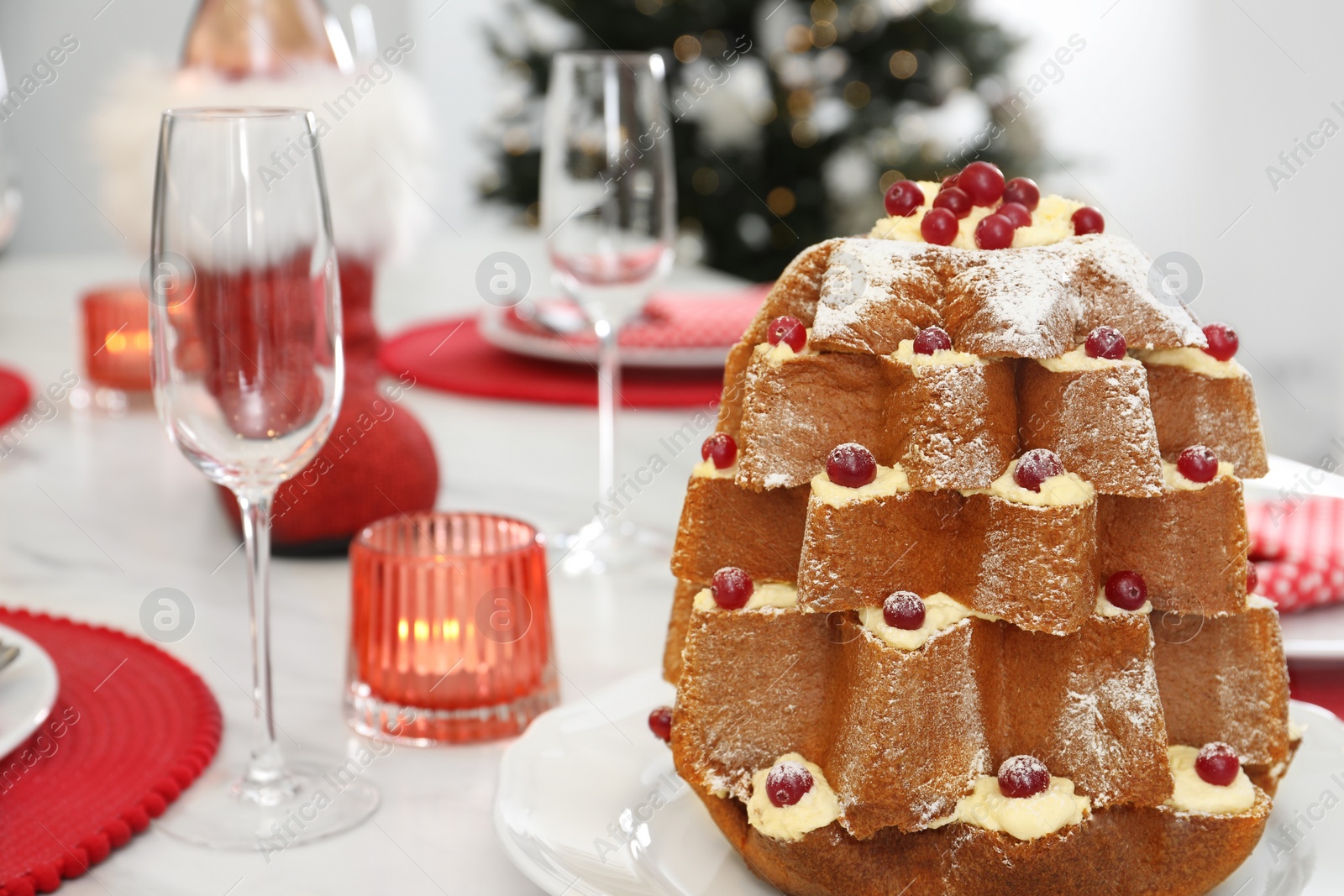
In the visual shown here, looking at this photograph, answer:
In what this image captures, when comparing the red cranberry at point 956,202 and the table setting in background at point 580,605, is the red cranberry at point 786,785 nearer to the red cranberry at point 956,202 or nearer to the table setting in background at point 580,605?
the table setting in background at point 580,605

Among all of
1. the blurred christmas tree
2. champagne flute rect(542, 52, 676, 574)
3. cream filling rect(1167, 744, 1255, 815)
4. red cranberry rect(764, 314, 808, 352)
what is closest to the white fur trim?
champagne flute rect(542, 52, 676, 574)

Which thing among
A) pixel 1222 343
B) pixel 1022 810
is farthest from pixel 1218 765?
pixel 1222 343

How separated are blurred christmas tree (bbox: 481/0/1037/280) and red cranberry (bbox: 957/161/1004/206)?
336 cm

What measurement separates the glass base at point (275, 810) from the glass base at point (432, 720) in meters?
0.05

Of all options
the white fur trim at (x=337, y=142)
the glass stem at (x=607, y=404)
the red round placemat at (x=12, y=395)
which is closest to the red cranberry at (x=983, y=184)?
the glass stem at (x=607, y=404)

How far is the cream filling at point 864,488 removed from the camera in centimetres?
72

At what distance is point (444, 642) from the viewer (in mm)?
1017

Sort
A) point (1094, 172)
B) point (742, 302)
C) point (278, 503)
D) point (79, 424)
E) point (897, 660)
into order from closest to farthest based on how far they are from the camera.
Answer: point (897, 660), point (278, 503), point (79, 424), point (742, 302), point (1094, 172)

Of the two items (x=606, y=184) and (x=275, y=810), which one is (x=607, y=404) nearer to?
(x=606, y=184)

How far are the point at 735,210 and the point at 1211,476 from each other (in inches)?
146

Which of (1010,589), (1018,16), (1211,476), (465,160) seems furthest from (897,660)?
(465,160)

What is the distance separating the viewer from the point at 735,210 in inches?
172

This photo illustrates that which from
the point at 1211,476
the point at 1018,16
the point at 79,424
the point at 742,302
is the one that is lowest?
the point at 79,424

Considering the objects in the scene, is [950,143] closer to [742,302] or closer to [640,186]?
[742,302]
